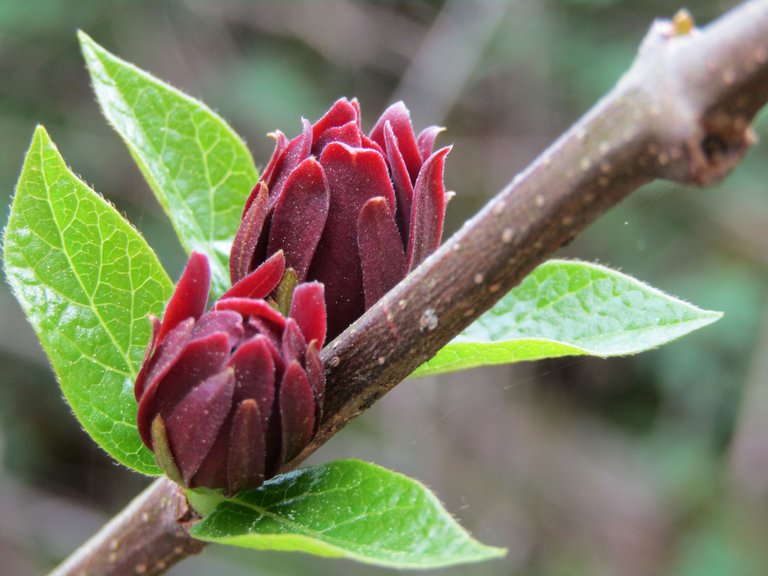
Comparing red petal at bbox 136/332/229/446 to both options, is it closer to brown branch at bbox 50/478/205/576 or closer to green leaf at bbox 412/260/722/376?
brown branch at bbox 50/478/205/576

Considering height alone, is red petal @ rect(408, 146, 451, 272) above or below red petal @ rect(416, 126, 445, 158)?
below

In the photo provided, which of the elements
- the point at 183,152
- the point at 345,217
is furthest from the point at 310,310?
the point at 183,152

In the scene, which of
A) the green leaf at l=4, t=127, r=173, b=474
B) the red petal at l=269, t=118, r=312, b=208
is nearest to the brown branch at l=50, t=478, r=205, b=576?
the green leaf at l=4, t=127, r=173, b=474

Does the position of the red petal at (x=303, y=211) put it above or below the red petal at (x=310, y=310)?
above

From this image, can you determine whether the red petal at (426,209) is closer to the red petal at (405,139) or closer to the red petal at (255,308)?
the red petal at (405,139)

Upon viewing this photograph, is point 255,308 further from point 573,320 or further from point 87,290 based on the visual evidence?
point 573,320

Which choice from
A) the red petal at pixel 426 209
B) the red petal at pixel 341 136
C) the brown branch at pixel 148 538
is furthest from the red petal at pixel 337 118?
the brown branch at pixel 148 538

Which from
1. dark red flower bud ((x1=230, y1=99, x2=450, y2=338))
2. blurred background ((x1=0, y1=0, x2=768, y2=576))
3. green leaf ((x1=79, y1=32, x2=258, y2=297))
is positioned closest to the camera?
dark red flower bud ((x1=230, y1=99, x2=450, y2=338))
